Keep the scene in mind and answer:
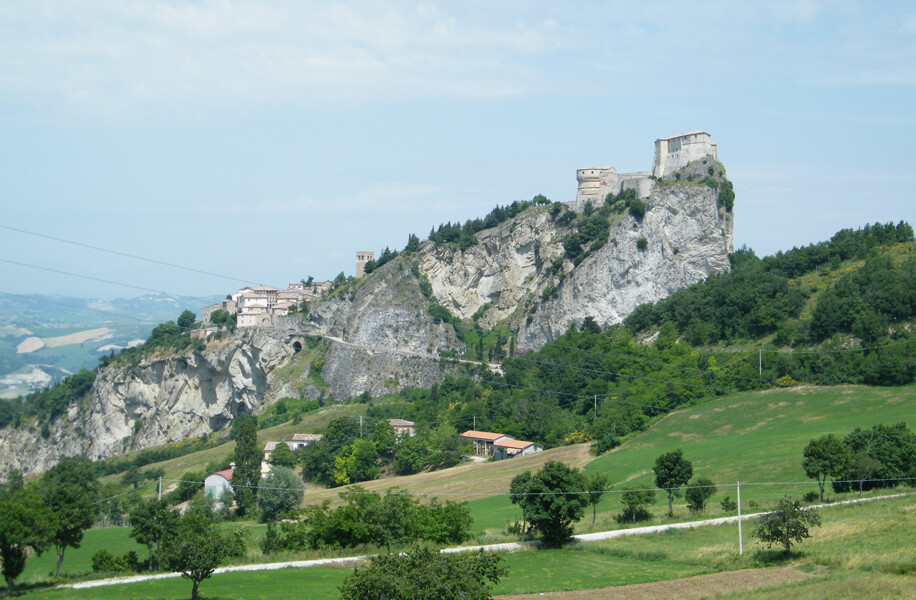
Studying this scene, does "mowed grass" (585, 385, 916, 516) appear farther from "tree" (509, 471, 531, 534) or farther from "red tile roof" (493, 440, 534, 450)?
"red tile roof" (493, 440, 534, 450)

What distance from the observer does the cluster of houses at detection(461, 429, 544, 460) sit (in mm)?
75312

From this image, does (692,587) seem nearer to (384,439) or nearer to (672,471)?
(672,471)

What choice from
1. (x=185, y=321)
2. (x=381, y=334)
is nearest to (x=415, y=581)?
(x=381, y=334)

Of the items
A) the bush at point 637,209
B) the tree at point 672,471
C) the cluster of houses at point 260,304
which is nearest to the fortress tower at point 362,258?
the cluster of houses at point 260,304

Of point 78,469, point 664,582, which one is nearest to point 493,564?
point 664,582

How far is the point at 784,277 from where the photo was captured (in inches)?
3600

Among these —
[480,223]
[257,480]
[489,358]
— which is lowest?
[257,480]

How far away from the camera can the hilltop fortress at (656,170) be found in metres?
112

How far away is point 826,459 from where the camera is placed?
39.4 metres

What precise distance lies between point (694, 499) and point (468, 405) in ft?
159

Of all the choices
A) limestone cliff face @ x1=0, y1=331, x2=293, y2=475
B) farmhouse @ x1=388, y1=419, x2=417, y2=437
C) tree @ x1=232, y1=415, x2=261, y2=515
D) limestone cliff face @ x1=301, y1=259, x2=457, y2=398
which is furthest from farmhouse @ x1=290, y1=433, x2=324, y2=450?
limestone cliff face @ x1=0, y1=331, x2=293, y2=475

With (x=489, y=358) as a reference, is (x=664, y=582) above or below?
below

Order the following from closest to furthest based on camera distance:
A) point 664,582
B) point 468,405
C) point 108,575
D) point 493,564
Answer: point 493,564
point 664,582
point 108,575
point 468,405

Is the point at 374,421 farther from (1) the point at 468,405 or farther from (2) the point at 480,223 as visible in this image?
(2) the point at 480,223
